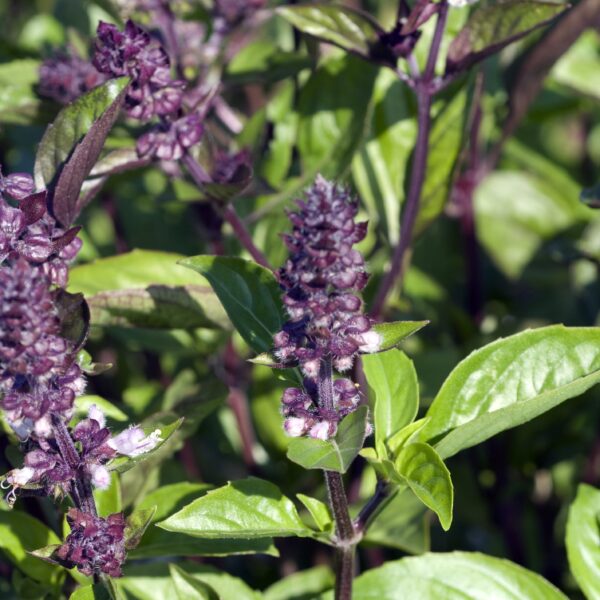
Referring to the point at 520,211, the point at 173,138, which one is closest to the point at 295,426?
the point at 173,138

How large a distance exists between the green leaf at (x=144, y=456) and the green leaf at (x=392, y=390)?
393 mm

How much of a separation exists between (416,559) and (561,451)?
48.9 inches

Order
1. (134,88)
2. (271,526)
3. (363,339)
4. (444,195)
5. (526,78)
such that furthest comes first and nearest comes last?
(526,78) → (444,195) → (134,88) → (271,526) → (363,339)

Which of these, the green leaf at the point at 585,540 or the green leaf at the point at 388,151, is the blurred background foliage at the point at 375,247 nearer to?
the green leaf at the point at 388,151

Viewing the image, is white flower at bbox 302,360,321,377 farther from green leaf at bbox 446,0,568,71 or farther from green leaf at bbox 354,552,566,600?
green leaf at bbox 446,0,568,71

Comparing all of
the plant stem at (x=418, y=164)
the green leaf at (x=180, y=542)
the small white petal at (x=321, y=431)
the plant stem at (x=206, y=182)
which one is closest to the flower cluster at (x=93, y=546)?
the green leaf at (x=180, y=542)

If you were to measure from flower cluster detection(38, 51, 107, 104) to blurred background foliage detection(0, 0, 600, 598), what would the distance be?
133mm

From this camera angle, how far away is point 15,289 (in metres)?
1.33

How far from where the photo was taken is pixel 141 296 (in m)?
2.12

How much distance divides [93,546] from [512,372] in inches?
32.8

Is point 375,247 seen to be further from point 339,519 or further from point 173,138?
point 339,519

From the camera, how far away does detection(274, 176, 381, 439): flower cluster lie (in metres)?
1.43

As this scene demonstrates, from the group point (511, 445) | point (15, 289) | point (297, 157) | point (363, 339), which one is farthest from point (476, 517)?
point (15, 289)

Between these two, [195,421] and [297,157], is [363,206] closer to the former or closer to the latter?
[297,157]
